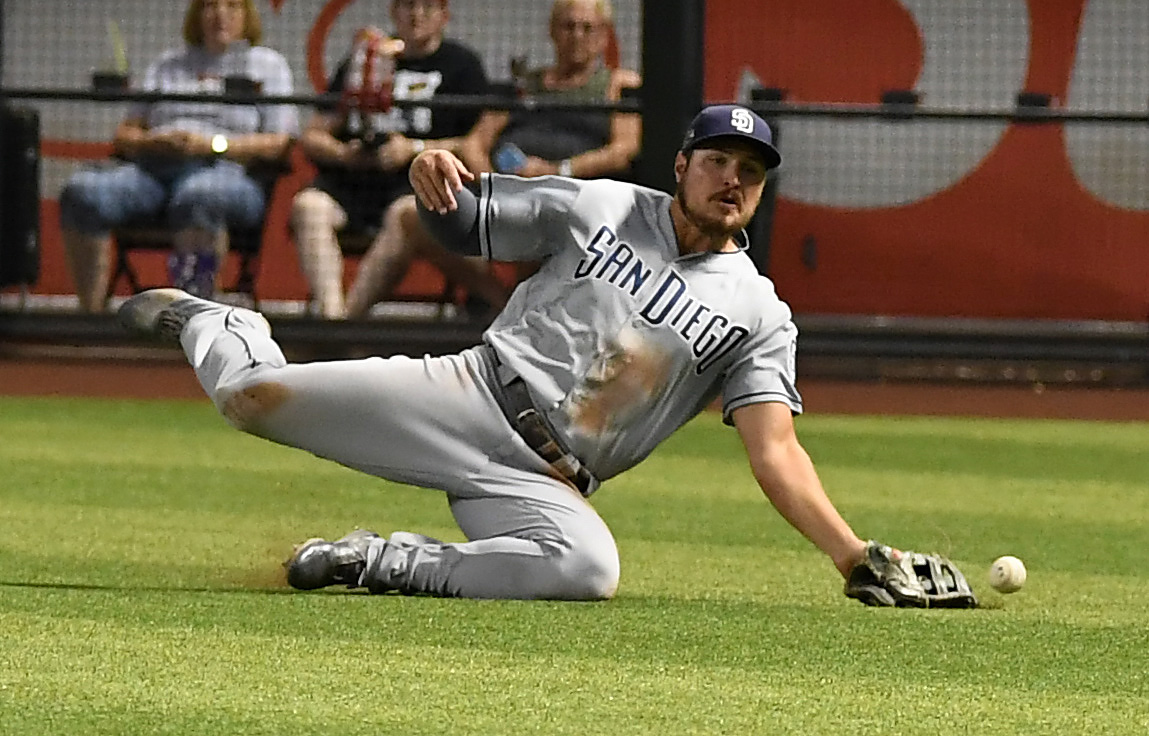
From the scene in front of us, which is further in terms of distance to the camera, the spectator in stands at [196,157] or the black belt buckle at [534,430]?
the spectator in stands at [196,157]

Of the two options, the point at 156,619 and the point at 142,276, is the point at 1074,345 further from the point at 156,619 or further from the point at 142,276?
the point at 156,619

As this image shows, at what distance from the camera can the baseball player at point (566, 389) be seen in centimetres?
515

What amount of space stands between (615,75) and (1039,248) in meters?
2.43

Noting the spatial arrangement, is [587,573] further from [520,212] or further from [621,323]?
[520,212]

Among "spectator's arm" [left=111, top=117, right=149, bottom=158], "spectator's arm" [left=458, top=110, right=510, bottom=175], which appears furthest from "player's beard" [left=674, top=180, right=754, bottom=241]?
"spectator's arm" [left=111, top=117, right=149, bottom=158]

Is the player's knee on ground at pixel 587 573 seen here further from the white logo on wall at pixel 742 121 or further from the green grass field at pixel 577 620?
the white logo on wall at pixel 742 121

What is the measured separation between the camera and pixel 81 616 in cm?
470

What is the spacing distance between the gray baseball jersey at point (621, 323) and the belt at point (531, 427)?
25mm

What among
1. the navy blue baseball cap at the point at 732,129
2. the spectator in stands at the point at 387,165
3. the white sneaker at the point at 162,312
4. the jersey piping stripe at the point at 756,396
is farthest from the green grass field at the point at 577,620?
the spectator in stands at the point at 387,165

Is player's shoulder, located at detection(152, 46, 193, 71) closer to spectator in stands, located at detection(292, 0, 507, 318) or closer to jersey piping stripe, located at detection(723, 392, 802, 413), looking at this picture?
spectator in stands, located at detection(292, 0, 507, 318)

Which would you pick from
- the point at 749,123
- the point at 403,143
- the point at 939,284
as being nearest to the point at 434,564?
the point at 749,123

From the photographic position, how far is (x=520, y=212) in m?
5.30

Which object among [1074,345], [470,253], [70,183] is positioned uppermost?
[470,253]

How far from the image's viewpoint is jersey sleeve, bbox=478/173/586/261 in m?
5.29
